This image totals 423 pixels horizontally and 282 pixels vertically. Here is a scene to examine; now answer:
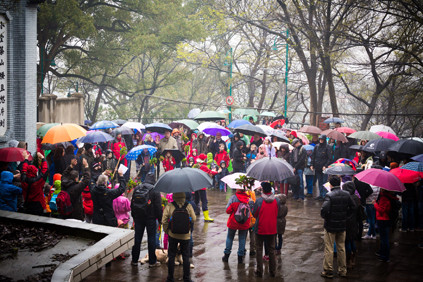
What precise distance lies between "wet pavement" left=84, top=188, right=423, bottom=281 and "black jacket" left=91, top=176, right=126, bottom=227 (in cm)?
88

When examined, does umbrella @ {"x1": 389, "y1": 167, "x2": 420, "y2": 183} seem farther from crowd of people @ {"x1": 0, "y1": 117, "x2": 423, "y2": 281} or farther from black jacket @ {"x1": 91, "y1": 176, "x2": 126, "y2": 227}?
black jacket @ {"x1": 91, "y1": 176, "x2": 126, "y2": 227}

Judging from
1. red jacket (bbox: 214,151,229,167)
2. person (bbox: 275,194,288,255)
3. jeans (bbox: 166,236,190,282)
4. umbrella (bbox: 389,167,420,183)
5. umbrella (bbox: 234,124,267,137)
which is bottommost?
jeans (bbox: 166,236,190,282)

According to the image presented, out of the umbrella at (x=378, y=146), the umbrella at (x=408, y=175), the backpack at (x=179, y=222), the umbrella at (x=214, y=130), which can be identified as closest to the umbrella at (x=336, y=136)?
the umbrella at (x=378, y=146)

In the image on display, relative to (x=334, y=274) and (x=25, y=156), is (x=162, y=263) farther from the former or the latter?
(x=25, y=156)

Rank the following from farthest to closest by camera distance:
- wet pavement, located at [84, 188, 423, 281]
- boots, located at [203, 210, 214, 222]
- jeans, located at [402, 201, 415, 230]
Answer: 1. boots, located at [203, 210, 214, 222]
2. jeans, located at [402, 201, 415, 230]
3. wet pavement, located at [84, 188, 423, 281]

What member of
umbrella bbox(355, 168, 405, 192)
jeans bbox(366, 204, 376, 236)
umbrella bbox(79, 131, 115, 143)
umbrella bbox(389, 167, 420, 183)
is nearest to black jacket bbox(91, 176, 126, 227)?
umbrella bbox(355, 168, 405, 192)

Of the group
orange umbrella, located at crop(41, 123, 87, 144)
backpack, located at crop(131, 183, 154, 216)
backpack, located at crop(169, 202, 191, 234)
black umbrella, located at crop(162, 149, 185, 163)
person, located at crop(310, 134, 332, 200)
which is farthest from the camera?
person, located at crop(310, 134, 332, 200)

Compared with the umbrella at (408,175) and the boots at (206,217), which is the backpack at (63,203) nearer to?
the boots at (206,217)

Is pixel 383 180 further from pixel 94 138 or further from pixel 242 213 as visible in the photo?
pixel 94 138

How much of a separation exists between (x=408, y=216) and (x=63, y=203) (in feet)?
27.2

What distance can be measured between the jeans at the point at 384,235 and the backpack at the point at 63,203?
20.5ft

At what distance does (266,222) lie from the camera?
26.9ft

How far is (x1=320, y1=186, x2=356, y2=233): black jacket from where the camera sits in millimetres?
8133

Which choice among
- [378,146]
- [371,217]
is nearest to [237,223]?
[371,217]
